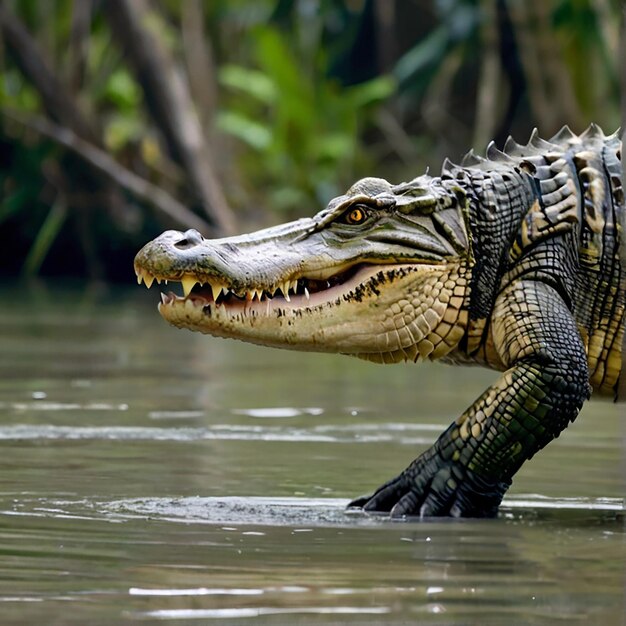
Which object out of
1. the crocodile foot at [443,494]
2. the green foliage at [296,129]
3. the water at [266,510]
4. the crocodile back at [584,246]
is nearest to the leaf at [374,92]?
the green foliage at [296,129]

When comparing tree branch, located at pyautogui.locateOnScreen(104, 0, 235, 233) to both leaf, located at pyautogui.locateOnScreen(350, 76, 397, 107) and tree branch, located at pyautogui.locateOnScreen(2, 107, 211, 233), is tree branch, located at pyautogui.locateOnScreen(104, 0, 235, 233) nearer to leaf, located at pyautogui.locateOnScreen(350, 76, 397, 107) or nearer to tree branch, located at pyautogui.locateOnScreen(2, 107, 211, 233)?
tree branch, located at pyautogui.locateOnScreen(2, 107, 211, 233)

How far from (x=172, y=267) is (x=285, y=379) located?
15.5ft

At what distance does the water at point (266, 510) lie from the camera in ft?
11.7

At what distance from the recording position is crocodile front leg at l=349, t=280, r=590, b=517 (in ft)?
16.5

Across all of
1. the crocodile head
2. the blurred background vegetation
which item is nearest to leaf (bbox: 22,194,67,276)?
the blurred background vegetation

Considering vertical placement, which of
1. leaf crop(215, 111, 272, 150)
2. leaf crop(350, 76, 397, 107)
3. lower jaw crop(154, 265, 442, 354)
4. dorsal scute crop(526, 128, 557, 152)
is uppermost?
leaf crop(350, 76, 397, 107)

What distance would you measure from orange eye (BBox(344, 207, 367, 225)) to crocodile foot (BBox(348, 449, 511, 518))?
0.86 m

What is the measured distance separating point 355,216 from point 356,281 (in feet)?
0.76

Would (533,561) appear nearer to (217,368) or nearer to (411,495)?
(411,495)

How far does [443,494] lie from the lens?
509 cm

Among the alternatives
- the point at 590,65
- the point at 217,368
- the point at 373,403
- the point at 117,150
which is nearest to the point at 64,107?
the point at 117,150

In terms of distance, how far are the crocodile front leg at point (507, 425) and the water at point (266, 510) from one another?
0.16 metres

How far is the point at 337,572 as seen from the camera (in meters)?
3.92

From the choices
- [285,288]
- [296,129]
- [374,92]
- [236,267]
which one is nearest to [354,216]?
[285,288]
